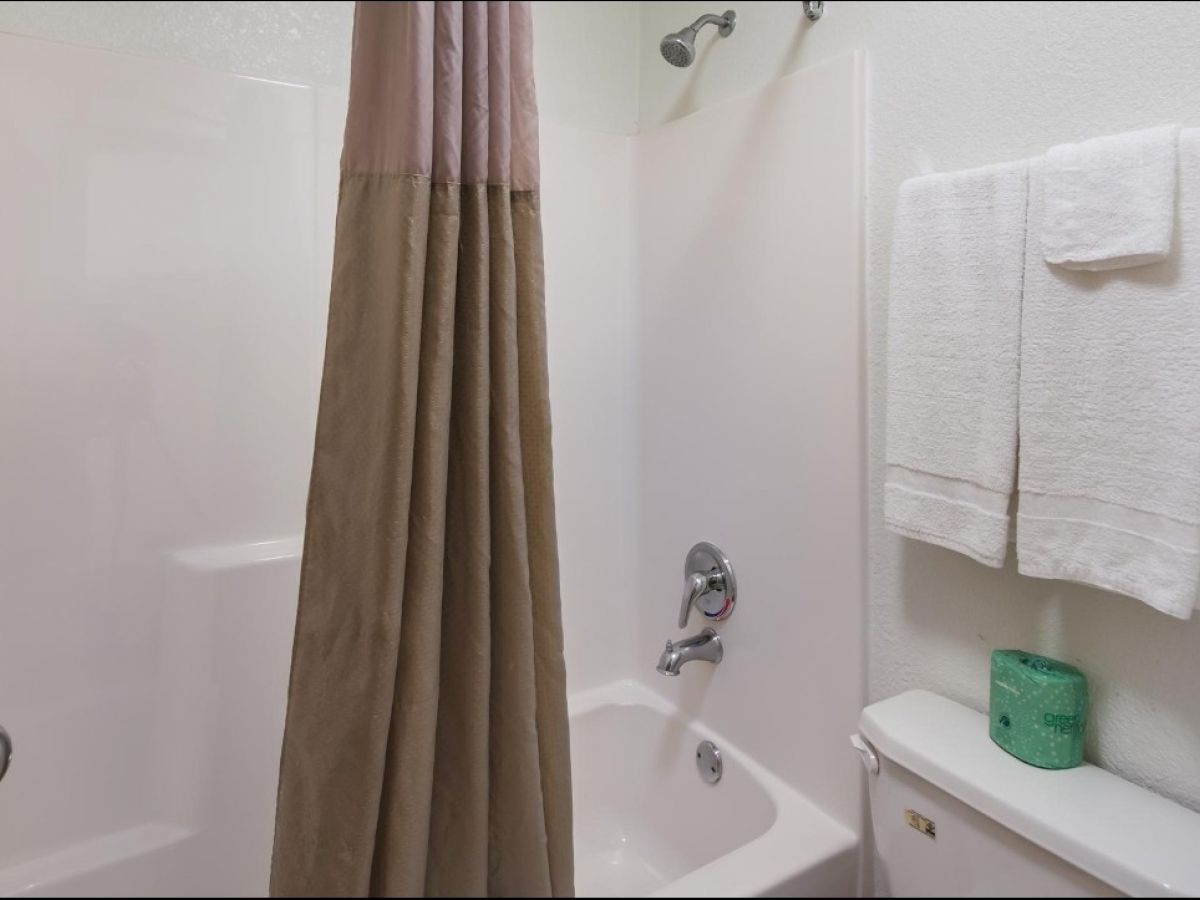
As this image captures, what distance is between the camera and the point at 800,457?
4.52 feet

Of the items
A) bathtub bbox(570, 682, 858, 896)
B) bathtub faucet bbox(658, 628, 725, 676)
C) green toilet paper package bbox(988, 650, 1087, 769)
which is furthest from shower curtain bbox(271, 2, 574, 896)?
bathtub faucet bbox(658, 628, 725, 676)

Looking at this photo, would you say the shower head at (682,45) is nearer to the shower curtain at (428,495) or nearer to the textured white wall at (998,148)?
the textured white wall at (998,148)

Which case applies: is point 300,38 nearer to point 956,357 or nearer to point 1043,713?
point 956,357

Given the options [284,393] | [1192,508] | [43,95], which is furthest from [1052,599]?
[43,95]

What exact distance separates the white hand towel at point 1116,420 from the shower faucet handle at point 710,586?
63 centimetres

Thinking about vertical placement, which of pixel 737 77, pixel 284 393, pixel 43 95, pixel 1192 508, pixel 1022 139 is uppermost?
pixel 737 77

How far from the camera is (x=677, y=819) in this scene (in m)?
1.63

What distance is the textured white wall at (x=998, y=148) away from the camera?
94 centimetres

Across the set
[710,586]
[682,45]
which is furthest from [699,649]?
[682,45]

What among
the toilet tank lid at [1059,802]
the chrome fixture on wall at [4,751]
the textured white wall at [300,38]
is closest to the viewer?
the toilet tank lid at [1059,802]

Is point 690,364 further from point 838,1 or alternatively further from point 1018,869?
point 1018,869

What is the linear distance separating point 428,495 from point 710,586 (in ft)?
3.21

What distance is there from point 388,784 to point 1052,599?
3.03 feet

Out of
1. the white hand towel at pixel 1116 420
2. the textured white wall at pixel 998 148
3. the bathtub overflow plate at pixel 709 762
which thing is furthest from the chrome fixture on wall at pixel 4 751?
the white hand towel at pixel 1116 420
